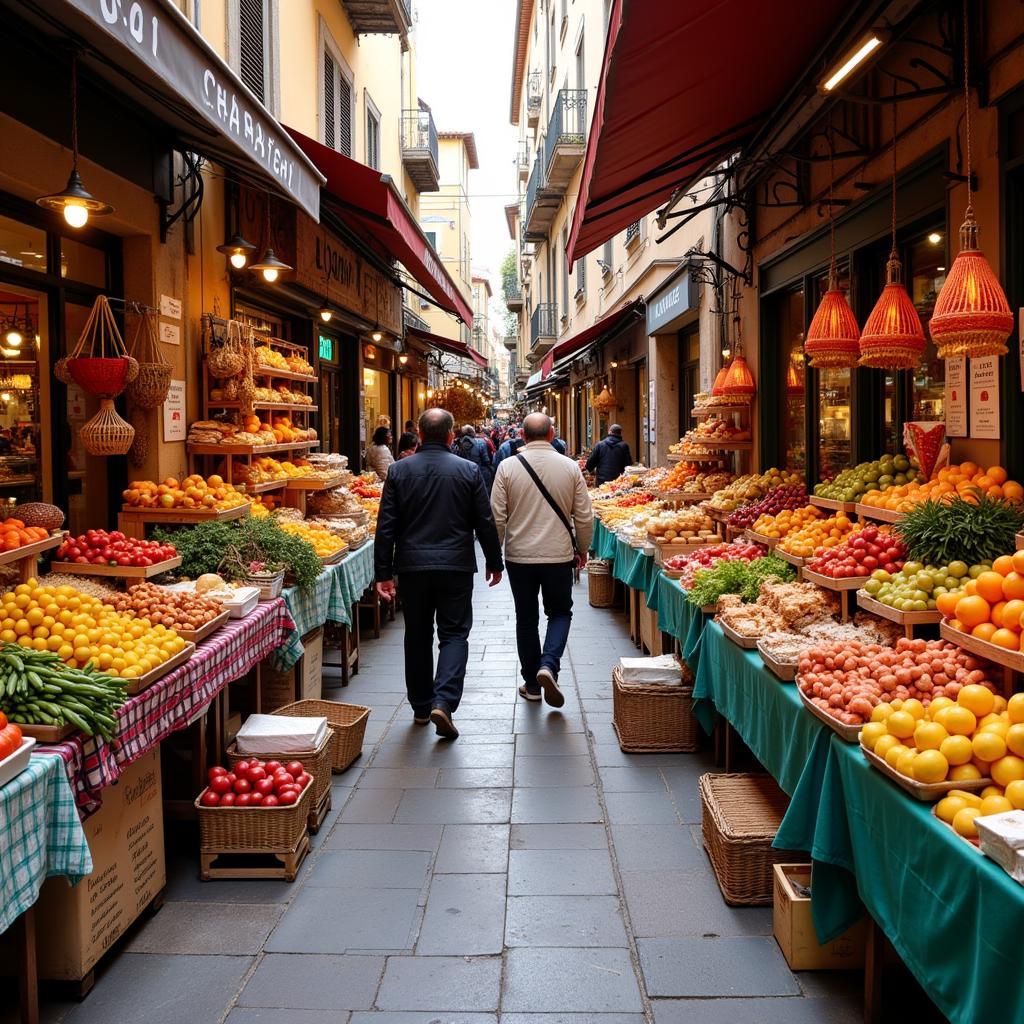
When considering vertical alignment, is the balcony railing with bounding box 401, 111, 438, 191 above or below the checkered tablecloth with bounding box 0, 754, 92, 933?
above

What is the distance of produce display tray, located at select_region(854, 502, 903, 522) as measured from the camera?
507 cm

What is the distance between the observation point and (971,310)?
3793 millimetres

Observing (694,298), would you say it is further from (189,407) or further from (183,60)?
(183,60)

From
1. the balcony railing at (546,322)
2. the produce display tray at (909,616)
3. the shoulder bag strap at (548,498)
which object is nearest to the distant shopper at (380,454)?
the shoulder bag strap at (548,498)

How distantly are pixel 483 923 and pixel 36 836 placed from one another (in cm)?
178

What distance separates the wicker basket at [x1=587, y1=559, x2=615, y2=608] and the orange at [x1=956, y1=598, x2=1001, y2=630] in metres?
8.04

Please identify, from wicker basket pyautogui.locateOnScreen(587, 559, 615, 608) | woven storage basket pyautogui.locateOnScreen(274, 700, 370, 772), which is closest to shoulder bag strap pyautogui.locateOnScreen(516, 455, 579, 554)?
woven storage basket pyautogui.locateOnScreen(274, 700, 370, 772)

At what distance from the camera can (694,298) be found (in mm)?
11516

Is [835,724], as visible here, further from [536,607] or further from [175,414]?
[175,414]

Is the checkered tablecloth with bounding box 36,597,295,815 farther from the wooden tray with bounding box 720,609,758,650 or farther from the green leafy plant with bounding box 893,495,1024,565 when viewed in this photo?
the green leafy plant with bounding box 893,495,1024,565

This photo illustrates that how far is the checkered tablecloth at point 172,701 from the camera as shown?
3.38 metres

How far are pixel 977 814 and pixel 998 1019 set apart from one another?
1.76 ft

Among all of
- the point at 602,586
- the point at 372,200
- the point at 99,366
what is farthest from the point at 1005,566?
the point at 602,586

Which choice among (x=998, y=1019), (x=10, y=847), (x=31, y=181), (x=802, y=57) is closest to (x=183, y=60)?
(x=31, y=181)
